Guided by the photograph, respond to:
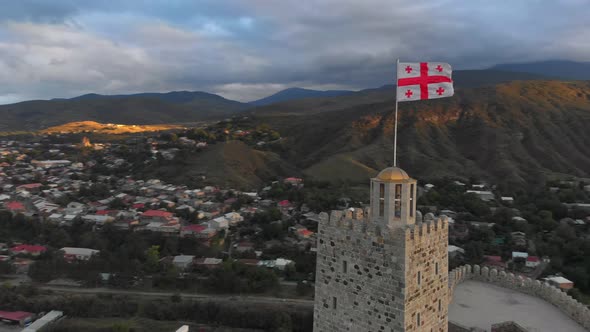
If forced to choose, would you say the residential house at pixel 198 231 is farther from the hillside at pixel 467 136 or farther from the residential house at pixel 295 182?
the hillside at pixel 467 136

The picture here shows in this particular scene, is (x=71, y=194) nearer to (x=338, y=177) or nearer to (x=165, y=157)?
(x=165, y=157)

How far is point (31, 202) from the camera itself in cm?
6253

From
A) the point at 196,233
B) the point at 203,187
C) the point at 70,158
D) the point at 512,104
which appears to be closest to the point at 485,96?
the point at 512,104

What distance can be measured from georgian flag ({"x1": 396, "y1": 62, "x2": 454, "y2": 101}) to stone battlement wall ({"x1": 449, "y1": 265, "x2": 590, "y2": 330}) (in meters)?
8.77

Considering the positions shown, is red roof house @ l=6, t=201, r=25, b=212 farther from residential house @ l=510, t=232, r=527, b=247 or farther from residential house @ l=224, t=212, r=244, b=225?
residential house @ l=510, t=232, r=527, b=247

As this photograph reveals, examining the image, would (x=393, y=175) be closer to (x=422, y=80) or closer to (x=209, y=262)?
(x=422, y=80)

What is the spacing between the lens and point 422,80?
10.1 metres

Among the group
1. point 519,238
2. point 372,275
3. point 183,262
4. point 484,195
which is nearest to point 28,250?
point 183,262

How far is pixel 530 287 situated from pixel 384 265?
1160 cm

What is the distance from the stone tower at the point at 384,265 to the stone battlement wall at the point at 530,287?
23.6ft

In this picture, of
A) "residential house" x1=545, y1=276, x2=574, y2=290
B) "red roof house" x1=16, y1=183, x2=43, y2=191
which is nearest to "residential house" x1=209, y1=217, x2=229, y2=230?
"residential house" x1=545, y1=276, x2=574, y2=290

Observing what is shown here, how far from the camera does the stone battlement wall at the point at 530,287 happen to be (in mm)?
13852

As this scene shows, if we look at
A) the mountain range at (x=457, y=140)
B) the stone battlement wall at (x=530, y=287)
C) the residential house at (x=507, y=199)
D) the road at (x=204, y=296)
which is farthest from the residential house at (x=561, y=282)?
the mountain range at (x=457, y=140)

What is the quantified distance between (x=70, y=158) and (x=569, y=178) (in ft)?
358
